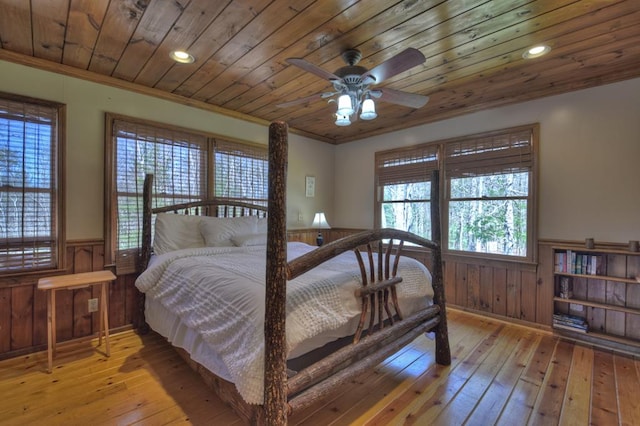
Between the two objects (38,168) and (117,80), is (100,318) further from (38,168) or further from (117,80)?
(117,80)

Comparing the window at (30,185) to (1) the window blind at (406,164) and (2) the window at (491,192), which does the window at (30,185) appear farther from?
(2) the window at (491,192)

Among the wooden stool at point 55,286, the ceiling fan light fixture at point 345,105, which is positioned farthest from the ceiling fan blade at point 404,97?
the wooden stool at point 55,286

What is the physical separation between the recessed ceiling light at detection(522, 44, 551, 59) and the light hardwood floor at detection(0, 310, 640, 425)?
2.51 meters

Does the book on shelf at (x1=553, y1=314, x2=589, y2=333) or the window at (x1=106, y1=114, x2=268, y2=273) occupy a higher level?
the window at (x1=106, y1=114, x2=268, y2=273)

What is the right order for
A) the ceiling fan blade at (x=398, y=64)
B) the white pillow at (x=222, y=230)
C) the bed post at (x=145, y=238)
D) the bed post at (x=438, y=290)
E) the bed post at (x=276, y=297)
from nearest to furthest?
the bed post at (x=276, y=297) < the ceiling fan blade at (x=398, y=64) < the bed post at (x=438, y=290) < the bed post at (x=145, y=238) < the white pillow at (x=222, y=230)

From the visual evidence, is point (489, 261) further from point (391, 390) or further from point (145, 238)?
point (145, 238)

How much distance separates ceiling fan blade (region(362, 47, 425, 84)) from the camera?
5.67 ft

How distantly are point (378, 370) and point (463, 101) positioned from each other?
3.00 m

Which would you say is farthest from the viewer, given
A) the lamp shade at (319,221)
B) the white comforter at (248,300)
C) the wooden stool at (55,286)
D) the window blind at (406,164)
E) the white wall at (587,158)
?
the lamp shade at (319,221)

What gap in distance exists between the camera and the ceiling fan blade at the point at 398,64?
1.73 metres

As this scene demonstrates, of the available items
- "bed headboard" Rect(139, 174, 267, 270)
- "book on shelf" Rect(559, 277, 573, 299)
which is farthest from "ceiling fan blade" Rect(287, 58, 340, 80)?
"book on shelf" Rect(559, 277, 573, 299)

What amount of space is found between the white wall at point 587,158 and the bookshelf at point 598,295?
0.66 feet

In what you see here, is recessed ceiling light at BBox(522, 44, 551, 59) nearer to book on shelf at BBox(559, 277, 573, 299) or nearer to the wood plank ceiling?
the wood plank ceiling

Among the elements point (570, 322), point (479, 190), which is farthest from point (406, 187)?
point (570, 322)
